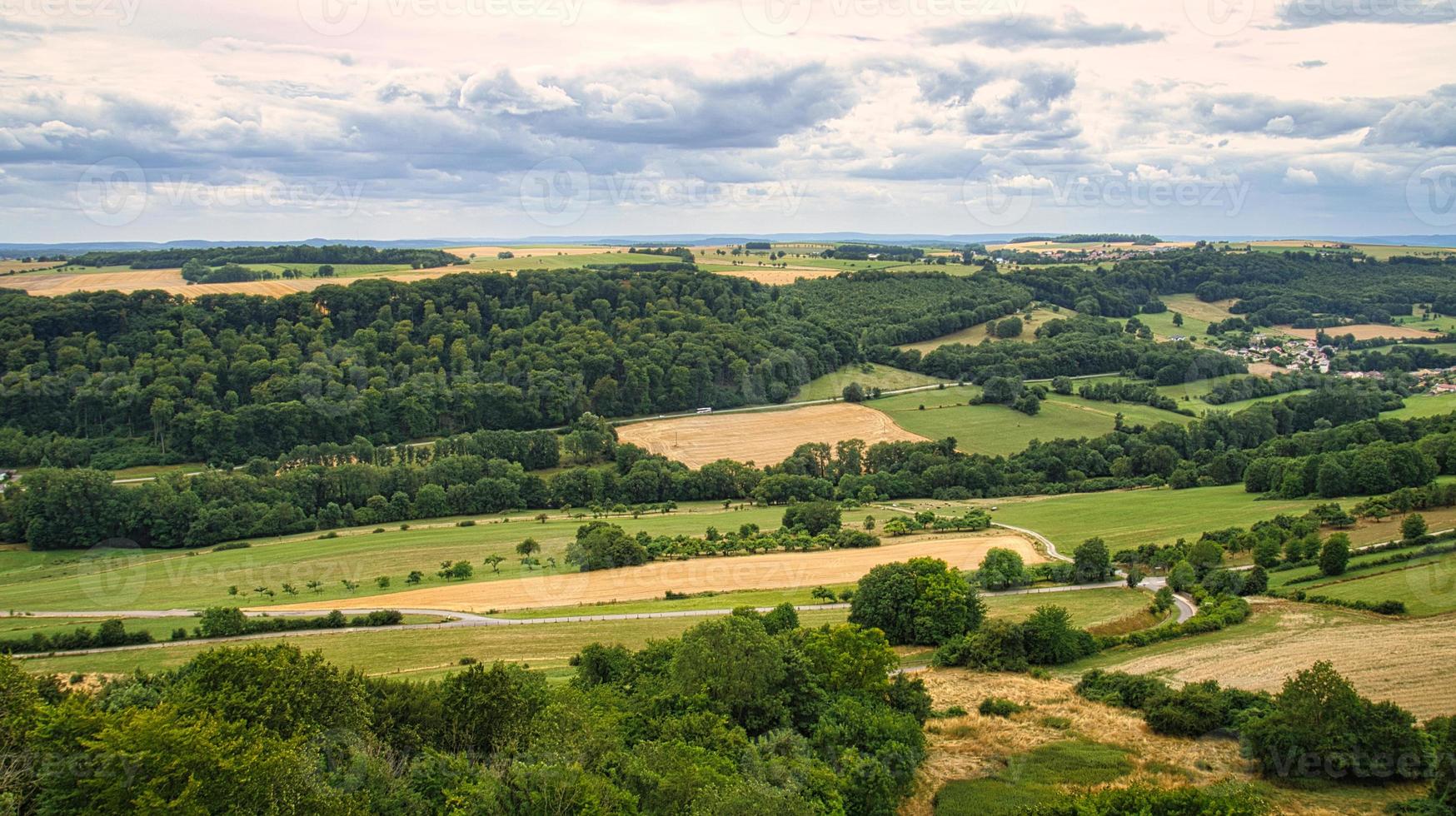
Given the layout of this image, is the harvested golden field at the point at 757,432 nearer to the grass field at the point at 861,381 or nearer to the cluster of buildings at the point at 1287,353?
the grass field at the point at 861,381

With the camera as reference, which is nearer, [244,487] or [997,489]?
[244,487]

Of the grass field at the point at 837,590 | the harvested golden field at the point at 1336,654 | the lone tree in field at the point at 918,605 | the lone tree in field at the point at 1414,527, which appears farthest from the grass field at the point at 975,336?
the harvested golden field at the point at 1336,654

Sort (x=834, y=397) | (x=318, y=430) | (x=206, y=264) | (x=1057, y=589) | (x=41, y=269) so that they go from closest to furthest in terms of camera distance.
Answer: (x=1057, y=589) < (x=318, y=430) < (x=834, y=397) < (x=41, y=269) < (x=206, y=264)

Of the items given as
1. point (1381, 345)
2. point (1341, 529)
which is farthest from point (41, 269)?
point (1381, 345)

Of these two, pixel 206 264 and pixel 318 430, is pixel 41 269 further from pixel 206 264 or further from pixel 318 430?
pixel 318 430

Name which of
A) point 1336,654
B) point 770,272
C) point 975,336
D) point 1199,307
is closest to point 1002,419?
point 975,336

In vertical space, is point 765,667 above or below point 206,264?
below
